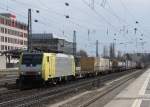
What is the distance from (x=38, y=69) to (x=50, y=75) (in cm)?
193

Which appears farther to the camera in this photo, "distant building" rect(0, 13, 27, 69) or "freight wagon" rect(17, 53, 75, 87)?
"distant building" rect(0, 13, 27, 69)

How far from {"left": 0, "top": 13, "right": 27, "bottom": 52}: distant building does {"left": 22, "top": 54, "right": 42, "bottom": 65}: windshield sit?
119m

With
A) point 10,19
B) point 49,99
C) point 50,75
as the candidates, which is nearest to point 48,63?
point 50,75

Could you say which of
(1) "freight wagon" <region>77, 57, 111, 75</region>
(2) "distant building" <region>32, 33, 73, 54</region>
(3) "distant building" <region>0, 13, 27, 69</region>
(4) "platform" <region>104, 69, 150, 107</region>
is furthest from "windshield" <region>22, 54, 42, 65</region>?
(3) "distant building" <region>0, 13, 27, 69</region>

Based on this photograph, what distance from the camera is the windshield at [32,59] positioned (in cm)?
3678

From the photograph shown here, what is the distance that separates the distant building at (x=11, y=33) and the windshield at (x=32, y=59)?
11890 cm

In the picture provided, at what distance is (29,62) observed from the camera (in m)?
36.8

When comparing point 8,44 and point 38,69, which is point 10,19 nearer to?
point 8,44

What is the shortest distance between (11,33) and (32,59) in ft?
447

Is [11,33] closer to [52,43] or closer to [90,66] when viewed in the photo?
[52,43]

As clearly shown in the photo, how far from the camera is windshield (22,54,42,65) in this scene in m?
36.8

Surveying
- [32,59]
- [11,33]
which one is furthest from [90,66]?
[11,33]

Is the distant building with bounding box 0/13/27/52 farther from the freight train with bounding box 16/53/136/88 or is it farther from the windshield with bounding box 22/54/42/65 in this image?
the windshield with bounding box 22/54/42/65

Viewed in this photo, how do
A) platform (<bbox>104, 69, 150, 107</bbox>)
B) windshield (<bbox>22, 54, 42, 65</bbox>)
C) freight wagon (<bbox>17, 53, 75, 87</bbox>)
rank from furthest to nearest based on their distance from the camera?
windshield (<bbox>22, 54, 42, 65</bbox>)
freight wagon (<bbox>17, 53, 75, 87</bbox>)
platform (<bbox>104, 69, 150, 107</bbox>)
